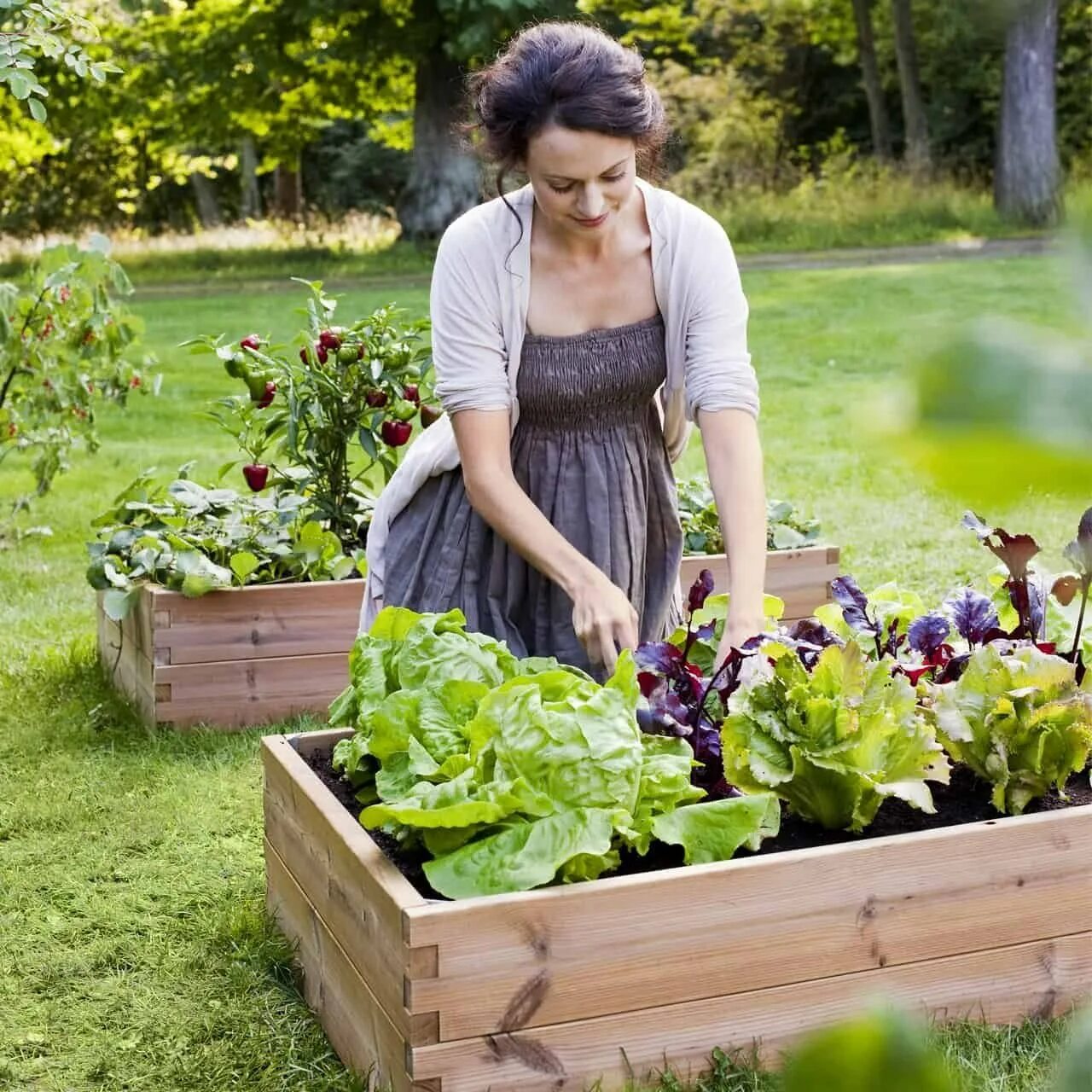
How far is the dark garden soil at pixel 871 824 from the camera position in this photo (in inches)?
85.4

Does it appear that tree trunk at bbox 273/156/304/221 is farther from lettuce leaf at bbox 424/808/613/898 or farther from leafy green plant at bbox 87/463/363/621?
lettuce leaf at bbox 424/808/613/898

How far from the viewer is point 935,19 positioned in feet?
1.00

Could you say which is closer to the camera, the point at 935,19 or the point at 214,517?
the point at 935,19

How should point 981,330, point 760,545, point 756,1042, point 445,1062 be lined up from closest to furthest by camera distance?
point 981,330 < point 445,1062 < point 756,1042 < point 760,545

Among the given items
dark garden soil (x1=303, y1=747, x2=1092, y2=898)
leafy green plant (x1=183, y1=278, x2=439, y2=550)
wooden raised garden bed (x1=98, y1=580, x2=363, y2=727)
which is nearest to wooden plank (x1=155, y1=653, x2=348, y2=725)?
wooden raised garden bed (x1=98, y1=580, x2=363, y2=727)

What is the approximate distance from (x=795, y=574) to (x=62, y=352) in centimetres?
274

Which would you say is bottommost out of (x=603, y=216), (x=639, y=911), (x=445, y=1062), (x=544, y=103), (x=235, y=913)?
(x=235, y=913)

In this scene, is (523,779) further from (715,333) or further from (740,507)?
(715,333)

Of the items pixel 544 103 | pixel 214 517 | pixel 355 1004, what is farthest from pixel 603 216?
pixel 214 517

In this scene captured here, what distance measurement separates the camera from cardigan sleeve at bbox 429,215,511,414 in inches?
103

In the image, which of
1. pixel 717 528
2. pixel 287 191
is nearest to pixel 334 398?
pixel 717 528

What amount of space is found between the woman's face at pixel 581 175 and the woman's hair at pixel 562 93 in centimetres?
2

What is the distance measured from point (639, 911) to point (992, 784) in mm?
→ 711

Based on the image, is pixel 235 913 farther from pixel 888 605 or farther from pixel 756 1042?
pixel 888 605
